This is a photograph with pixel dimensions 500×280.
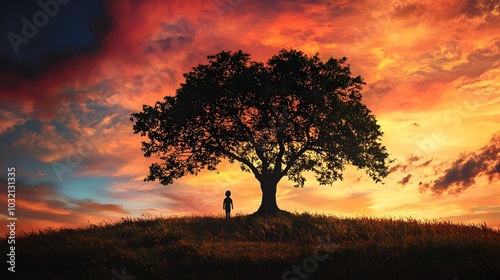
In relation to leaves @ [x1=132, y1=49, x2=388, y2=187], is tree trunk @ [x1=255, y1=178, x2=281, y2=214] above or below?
below

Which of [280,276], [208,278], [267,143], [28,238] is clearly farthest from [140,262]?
[267,143]

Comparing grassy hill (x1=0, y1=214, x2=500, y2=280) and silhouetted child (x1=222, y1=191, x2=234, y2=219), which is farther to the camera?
silhouetted child (x1=222, y1=191, x2=234, y2=219)

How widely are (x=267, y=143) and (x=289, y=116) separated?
2837 millimetres

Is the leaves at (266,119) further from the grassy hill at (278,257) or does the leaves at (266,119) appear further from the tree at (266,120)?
the grassy hill at (278,257)

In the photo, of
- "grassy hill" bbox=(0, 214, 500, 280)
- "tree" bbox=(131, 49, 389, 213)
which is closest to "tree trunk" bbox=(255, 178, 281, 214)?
"tree" bbox=(131, 49, 389, 213)

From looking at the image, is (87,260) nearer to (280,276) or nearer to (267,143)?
(280,276)

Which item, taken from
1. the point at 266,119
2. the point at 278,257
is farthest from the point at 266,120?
the point at 278,257

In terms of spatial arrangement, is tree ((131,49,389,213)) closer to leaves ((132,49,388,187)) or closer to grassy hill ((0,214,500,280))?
leaves ((132,49,388,187))

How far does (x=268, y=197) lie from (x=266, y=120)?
5961mm

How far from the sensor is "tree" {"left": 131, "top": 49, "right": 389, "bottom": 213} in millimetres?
37531

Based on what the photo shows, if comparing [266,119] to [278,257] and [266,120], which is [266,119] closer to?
[266,120]

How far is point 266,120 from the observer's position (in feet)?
124

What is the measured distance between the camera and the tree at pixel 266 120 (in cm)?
3753

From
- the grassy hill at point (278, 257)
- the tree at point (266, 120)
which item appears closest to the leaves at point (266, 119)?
the tree at point (266, 120)
